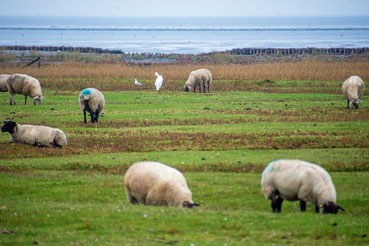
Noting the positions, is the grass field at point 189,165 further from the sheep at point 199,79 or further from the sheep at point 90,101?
the sheep at point 199,79

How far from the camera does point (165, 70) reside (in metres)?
58.2

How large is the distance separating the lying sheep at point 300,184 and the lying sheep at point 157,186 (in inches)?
84.8

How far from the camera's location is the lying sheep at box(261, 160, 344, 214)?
1273cm

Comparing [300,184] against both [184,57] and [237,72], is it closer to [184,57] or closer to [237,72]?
[237,72]

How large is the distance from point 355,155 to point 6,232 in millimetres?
13986

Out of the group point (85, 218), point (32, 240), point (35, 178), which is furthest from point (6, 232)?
point (35, 178)

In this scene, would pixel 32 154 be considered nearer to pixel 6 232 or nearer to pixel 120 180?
pixel 120 180

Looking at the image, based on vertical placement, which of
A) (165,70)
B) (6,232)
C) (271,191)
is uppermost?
(165,70)

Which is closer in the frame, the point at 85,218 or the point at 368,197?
the point at 85,218

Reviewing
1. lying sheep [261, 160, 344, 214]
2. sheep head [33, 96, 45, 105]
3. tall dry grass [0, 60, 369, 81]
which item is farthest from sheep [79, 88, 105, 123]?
tall dry grass [0, 60, 369, 81]

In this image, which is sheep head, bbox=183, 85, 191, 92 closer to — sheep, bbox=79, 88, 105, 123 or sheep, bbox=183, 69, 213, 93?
sheep, bbox=183, 69, 213, 93

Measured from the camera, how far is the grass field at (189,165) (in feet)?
38.7

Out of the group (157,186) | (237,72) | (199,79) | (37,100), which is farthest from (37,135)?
(237,72)

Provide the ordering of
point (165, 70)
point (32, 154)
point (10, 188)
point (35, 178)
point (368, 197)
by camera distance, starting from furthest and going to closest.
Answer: point (165, 70)
point (32, 154)
point (35, 178)
point (10, 188)
point (368, 197)
